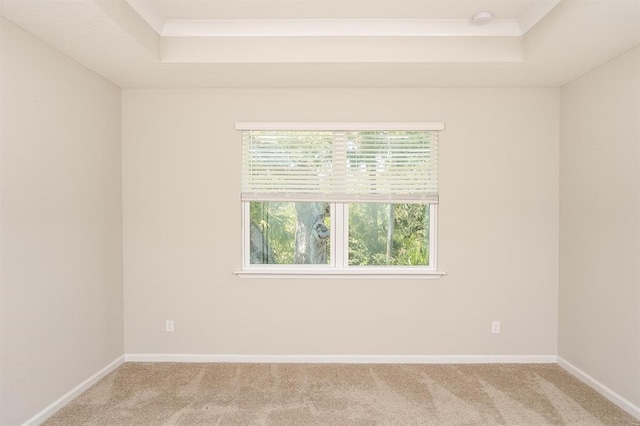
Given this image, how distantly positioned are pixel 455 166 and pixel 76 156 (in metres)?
3.02

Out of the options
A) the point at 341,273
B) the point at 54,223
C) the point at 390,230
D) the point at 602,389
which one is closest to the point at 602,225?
the point at 602,389

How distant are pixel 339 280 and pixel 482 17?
229cm

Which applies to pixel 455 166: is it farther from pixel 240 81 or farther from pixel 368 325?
pixel 240 81

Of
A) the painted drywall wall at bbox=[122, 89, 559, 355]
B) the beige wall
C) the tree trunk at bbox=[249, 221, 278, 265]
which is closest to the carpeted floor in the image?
the painted drywall wall at bbox=[122, 89, 559, 355]

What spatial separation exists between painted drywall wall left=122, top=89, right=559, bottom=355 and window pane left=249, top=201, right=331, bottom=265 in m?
0.19

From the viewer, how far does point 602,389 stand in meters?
2.92

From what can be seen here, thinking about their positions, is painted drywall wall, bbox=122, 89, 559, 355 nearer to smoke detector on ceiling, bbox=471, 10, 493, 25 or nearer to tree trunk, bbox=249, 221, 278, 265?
tree trunk, bbox=249, 221, 278, 265

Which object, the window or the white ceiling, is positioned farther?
the window

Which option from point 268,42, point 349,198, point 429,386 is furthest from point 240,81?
point 429,386

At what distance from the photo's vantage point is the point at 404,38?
281 centimetres

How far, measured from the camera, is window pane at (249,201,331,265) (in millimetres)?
3598

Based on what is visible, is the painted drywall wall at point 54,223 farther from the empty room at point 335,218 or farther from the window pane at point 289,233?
the window pane at point 289,233

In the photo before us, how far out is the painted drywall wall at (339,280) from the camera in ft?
11.4

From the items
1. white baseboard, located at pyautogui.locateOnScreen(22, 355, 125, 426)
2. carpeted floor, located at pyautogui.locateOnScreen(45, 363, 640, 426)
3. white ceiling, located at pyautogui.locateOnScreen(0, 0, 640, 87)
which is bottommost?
carpeted floor, located at pyautogui.locateOnScreen(45, 363, 640, 426)
